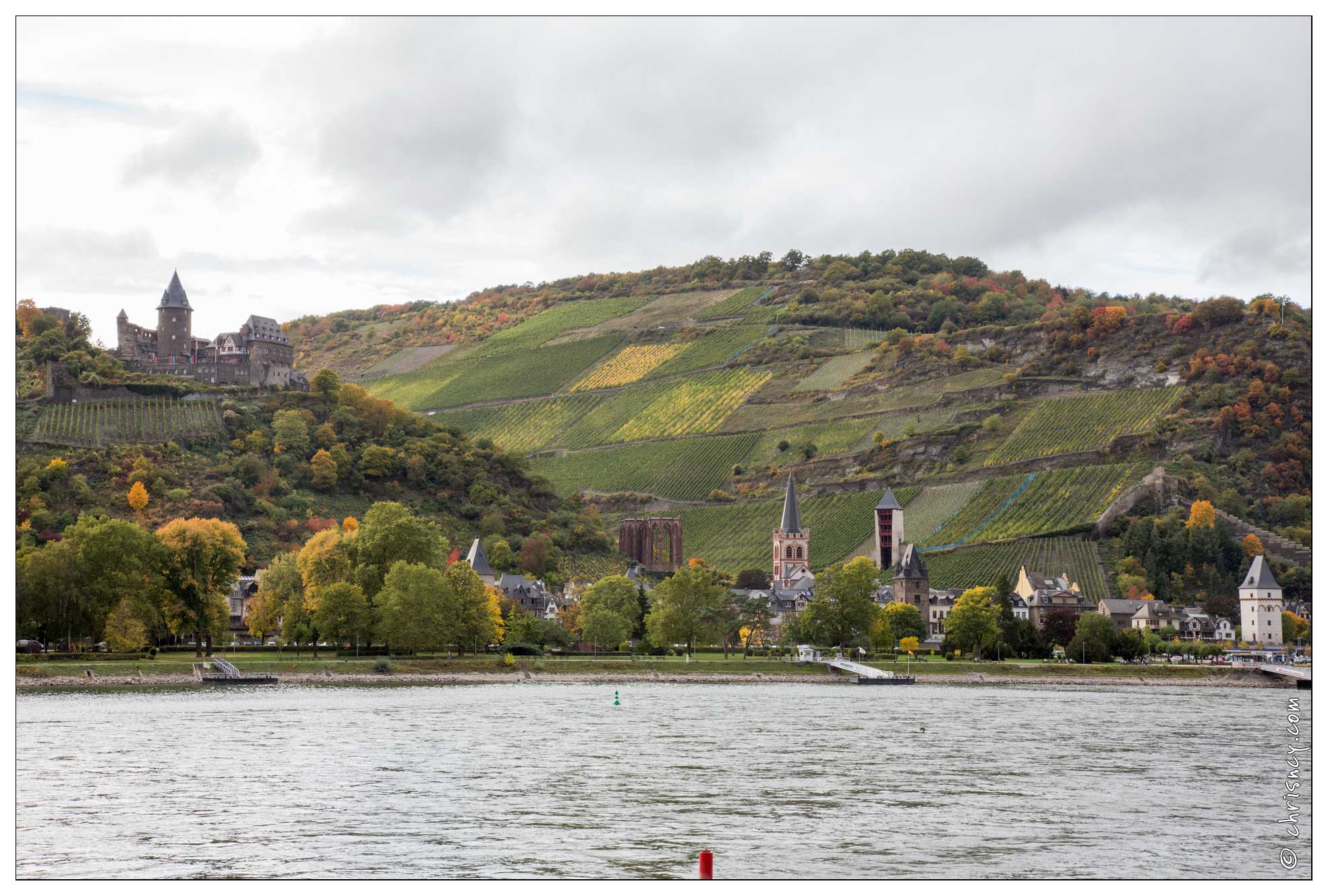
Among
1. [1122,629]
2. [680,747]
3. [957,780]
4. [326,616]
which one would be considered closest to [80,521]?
[326,616]

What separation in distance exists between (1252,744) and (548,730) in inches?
864

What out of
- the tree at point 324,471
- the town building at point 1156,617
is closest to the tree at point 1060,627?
the town building at point 1156,617

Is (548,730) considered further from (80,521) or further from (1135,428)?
(1135,428)

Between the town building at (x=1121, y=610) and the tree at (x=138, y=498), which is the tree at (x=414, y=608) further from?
the town building at (x=1121, y=610)

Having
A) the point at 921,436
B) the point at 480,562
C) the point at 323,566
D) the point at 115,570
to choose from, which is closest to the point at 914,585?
the point at 480,562

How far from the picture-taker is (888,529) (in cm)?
13188

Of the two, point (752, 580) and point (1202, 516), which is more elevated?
point (1202, 516)

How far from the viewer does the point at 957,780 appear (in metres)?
37.5

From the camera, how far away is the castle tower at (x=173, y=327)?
142 metres

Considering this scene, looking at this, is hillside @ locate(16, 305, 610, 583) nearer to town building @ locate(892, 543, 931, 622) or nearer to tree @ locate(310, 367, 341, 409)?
tree @ locate(310, 367, 341, 409)

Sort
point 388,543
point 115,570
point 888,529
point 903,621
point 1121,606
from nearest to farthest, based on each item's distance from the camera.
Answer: point 115,570 → point 388,543 → point 903,621 → point 1121,606 → point 888,529

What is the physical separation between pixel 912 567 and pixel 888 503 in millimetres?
18736

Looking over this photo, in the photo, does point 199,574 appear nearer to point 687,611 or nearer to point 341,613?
point 341,613

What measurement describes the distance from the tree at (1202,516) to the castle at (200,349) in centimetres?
7881
